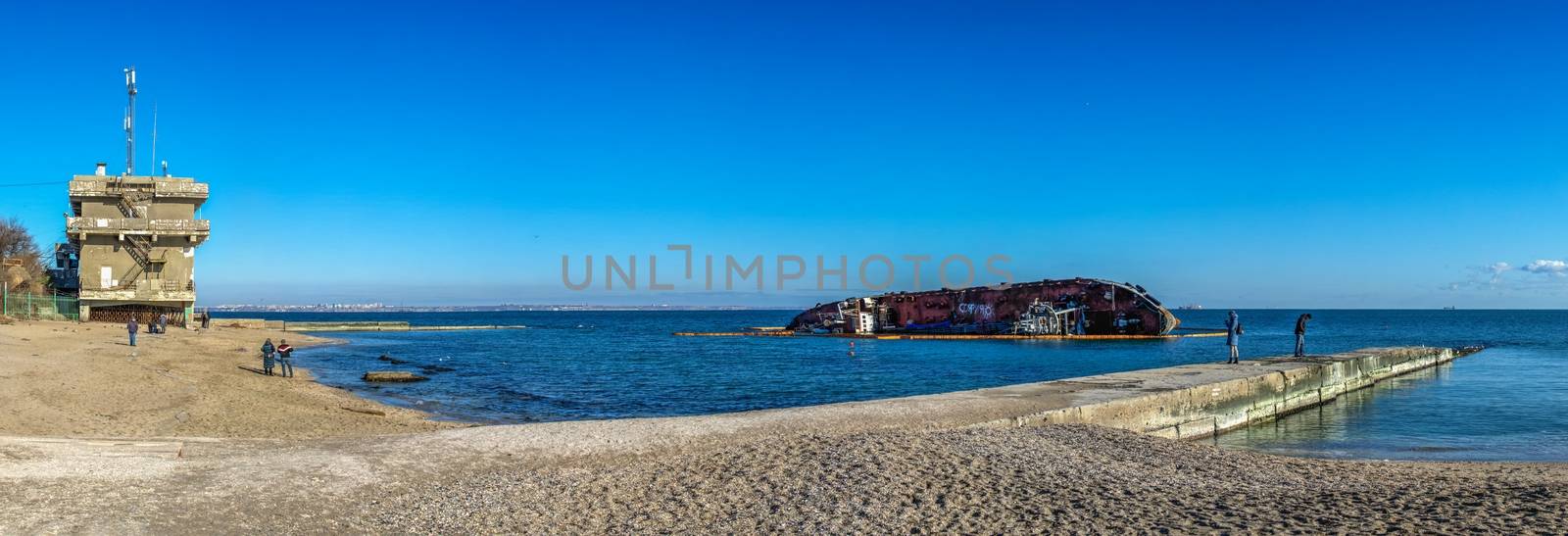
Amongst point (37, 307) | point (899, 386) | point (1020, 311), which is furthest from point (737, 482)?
point (1020, 311)

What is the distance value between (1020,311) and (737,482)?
56.3 m

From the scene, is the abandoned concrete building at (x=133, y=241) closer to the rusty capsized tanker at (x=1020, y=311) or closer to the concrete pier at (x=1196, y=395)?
the rusty capsized tanker at (x=1020, y=311)

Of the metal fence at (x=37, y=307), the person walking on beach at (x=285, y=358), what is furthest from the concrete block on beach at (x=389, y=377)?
the metal fence at (x=37, y=307)

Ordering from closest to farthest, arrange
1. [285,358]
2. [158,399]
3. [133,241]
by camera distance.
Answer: [158,399]
[285,358]
[133,241]

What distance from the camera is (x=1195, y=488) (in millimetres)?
8094

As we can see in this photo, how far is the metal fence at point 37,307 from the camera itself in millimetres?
39719

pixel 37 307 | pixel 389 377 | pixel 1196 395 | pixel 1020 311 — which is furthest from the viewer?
pixel 1020 311

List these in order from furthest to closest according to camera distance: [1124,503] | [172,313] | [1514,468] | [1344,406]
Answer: [172,313] → [1344,406] → [1514,468] → [1124,503]

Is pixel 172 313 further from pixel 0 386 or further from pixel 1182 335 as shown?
pixel 1182 335

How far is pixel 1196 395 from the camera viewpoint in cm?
1589

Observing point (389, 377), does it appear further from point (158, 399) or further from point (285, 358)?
point (158, 399)

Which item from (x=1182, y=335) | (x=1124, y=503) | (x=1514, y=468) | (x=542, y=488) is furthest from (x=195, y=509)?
(x=1182, y=335)

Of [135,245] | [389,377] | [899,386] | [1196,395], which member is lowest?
[899,386]

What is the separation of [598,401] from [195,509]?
47.2 feet
